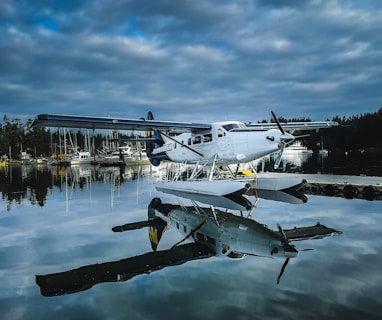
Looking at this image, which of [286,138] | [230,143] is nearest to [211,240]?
[286,138]

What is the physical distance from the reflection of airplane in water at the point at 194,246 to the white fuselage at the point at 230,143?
4210 millimetres

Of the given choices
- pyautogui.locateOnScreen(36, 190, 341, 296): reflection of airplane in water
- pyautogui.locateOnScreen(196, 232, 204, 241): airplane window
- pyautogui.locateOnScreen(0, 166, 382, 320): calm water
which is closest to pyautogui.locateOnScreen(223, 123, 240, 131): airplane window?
pyautogui.locateOnScreen(36, 190, 341, 296): reflection of airplane in water

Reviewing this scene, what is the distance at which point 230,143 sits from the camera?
43.9ft

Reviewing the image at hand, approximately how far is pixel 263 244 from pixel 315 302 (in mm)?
2199

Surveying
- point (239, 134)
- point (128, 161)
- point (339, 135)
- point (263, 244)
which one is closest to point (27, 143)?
point (128, 161)

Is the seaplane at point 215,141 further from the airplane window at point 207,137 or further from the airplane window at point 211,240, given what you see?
the airplane window at point 211,240

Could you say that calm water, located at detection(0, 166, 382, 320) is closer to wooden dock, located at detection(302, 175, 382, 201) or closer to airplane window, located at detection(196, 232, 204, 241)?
airplane window, located at detection(196, 232, 204, 241)

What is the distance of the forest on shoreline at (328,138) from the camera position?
234ft

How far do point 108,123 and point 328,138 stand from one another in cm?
7660

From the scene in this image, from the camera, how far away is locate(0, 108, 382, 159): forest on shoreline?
71438 millimetres

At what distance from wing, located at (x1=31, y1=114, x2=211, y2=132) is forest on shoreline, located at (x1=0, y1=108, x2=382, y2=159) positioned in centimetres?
4029

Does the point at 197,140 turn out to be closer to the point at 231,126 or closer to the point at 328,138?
the point at 231,126

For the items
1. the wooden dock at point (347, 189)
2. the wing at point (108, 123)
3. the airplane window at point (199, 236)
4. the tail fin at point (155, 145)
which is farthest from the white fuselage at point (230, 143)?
the airplane window at point (199, 236)

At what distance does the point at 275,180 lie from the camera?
13.7 meters
